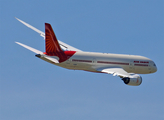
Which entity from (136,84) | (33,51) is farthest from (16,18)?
(136,84)

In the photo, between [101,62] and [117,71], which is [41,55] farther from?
[117,71]

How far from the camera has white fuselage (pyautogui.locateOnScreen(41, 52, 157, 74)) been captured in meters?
80.1

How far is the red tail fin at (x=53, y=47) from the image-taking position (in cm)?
7825

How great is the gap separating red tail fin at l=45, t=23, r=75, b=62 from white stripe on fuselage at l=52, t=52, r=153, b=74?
1019mm

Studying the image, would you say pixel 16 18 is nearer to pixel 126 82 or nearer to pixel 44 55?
pixel 44 55

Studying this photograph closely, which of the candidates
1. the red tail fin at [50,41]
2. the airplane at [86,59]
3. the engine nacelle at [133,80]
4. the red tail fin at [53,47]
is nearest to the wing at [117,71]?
the airplane at [86,59]

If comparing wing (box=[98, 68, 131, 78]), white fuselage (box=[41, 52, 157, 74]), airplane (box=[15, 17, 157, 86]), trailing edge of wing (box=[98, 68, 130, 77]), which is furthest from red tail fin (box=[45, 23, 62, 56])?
trailing edge of wing (box=[98, 68, 130, 77])

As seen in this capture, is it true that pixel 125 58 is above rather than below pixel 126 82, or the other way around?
above

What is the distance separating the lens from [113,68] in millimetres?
81438

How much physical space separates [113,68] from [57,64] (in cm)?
1154

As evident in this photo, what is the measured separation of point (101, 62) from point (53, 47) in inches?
409

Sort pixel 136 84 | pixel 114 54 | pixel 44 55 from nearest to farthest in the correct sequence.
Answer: pixel 136 84 → pixel 44 55 → pixel 114 54

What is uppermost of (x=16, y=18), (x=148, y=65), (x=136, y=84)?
(x=16, y=18)

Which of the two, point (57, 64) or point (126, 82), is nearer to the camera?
point (126, 82)
